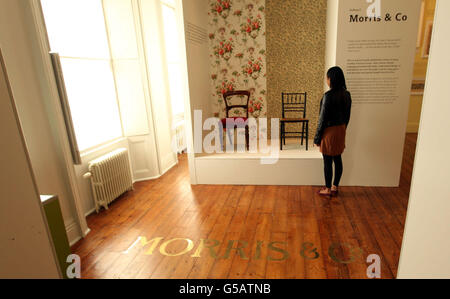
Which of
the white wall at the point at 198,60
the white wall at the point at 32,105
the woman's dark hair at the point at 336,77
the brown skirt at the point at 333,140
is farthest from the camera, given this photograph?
the white wall at the point at 198,60

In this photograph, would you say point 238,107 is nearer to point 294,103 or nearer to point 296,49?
point 294,103

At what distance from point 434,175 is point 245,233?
211cm

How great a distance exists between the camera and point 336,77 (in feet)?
10.3

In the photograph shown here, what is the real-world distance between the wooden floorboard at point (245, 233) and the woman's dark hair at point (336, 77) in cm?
149

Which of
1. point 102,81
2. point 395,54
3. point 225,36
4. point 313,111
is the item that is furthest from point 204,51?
point 395,54

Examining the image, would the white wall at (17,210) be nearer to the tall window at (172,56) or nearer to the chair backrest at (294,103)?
the tall window at (172,56)

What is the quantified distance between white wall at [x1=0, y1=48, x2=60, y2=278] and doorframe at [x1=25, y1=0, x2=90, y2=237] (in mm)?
1692

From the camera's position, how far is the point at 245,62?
516 centimetres

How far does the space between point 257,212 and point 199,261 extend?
1.12 meters

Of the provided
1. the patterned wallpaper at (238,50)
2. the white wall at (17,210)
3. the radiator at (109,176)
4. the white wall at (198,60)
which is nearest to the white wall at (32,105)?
the radiator at (109,176)

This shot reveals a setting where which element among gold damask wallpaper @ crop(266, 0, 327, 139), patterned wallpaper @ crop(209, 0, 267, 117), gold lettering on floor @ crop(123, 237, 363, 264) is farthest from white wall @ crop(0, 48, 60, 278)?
gold damask wallpaper @ crop(266, 0, 327, 139)

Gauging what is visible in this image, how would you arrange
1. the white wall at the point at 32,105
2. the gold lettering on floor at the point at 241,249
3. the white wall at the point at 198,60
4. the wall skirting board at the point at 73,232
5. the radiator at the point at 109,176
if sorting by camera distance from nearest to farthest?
the white wall at the point at 32,105 < the gold lettering on floor at the point at 241,249 < the wall skirting board at the point at 73,232 < the radiator at the point at 109,176 < the white wall at the point at 198,60

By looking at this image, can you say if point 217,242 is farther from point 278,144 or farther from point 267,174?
point 278,144

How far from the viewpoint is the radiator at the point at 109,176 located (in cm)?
355
